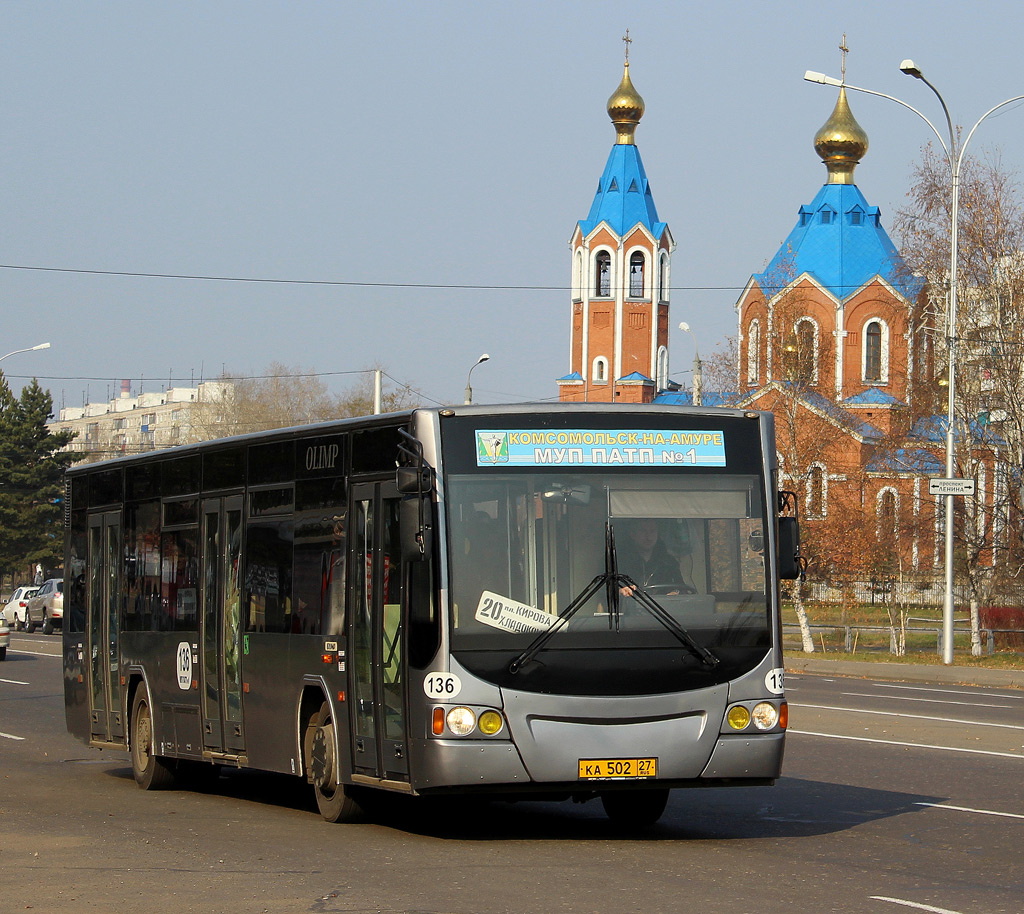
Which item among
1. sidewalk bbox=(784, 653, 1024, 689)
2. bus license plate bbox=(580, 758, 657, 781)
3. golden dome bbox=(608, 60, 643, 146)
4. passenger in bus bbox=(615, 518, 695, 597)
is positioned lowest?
sidewalk bbox=(784, 653, 1024, 689)

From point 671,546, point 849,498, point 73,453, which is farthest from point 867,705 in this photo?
point 73,453

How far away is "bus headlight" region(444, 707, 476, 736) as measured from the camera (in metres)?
9.64

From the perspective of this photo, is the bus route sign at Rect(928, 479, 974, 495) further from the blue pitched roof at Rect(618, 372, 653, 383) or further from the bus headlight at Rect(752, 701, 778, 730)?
the blue pitched roof at Rect(618, 372, 653, 383)

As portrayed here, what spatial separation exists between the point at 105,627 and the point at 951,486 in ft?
62.7

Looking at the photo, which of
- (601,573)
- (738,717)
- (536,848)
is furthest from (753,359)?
(536,848)

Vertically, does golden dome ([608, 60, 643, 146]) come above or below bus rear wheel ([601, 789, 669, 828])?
above

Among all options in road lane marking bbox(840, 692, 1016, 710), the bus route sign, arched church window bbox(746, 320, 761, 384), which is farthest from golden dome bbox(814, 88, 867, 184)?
road lane marking bbox(840, 692, 1016, 710)

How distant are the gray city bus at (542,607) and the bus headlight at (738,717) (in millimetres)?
12

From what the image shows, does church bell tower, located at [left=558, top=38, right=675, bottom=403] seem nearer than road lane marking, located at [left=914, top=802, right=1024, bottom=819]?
No

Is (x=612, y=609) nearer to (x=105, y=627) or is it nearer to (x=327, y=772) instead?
(x=327, y=772)

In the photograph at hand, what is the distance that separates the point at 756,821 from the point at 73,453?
82.5 metres

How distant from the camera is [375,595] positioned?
1061 cm

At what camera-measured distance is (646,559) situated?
9.98m

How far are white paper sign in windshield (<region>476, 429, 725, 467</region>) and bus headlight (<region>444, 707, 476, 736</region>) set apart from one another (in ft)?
4.94
